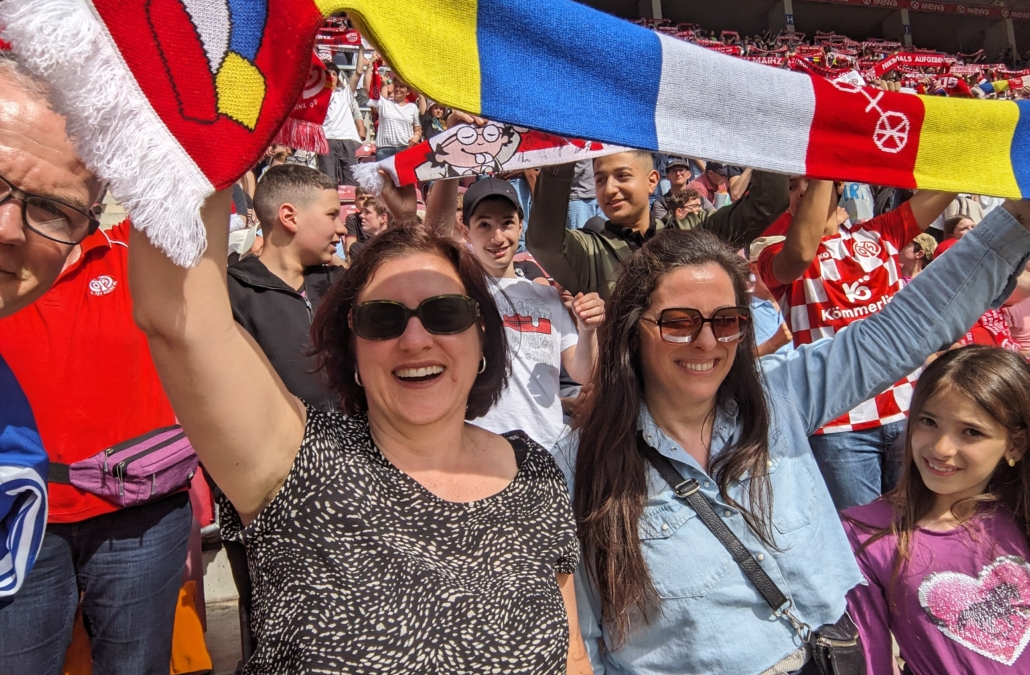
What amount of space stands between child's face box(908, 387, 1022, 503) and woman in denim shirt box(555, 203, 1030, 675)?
14.2 inches

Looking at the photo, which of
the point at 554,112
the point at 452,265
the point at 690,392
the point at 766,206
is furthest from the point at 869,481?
the point at 554,112

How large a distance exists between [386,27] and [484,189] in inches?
91.1

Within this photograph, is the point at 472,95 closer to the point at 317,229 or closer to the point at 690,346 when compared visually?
the point at 690,346

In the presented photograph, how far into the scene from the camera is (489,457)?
1.66 metres

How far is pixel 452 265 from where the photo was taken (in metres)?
1.73

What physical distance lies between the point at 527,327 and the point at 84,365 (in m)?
1.62

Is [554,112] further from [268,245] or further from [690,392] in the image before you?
[268,245]

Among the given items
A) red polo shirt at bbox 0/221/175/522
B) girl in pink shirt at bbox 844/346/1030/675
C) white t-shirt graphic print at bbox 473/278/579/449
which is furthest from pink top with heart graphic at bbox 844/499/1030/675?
red polo shirt at bbox 0/221/175/522

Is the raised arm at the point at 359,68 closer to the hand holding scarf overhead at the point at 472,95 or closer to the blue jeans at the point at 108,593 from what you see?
the blue jeans at the point at 108,593

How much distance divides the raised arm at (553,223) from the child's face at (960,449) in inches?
58.2

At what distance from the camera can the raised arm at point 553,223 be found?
2863mm

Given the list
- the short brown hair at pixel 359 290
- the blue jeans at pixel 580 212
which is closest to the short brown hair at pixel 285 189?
the short brown hair at pixel 359 290

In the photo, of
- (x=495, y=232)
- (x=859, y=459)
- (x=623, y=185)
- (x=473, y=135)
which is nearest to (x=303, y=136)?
(x=473, y=135)

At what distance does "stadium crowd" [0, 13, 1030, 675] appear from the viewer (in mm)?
1263
